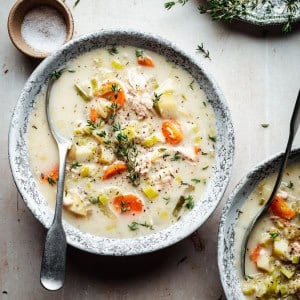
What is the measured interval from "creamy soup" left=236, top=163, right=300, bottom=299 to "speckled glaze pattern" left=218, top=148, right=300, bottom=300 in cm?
3

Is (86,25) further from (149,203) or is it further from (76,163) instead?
(149,203)

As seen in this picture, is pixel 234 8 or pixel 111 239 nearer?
pixel 111 239

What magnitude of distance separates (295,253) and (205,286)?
0.51 m

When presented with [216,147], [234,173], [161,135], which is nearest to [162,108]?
[161,135]

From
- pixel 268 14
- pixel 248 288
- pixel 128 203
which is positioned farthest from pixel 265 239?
pixel 268 14

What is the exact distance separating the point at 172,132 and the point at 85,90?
468 millimetres

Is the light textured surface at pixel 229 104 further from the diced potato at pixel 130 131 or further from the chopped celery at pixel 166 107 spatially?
the diced potato at pixel 130 131

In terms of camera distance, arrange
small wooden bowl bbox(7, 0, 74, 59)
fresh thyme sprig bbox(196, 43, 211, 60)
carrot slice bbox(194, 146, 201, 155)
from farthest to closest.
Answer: fresh thyme sprig bbox(196, 43, 211, 60)
small wooden bowl bbox(7, 0, 74, 59)
carrot slice bbox(194, 146, 201, 155)

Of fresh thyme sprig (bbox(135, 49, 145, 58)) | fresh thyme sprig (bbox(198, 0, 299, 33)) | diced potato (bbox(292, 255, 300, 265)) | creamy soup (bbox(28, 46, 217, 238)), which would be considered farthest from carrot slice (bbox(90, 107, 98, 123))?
diced potato (bbox(292, 255, 300, 265))

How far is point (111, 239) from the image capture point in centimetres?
306

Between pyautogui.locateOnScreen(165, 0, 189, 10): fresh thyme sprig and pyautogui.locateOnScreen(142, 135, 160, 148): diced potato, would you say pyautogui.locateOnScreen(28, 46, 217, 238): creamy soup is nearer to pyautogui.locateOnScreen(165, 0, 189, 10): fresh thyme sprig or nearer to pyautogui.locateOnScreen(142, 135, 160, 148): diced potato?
pyautogui.locateOnScreen(142, 135, 160, 148): diced potato

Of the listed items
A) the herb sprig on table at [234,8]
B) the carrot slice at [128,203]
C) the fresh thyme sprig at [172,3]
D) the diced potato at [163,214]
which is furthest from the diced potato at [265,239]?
the fresh thyme sprig at [172,3]

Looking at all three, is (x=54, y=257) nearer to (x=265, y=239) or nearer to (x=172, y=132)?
(x=172, y=132)

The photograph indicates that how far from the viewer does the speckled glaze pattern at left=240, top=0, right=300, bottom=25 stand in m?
3.34
